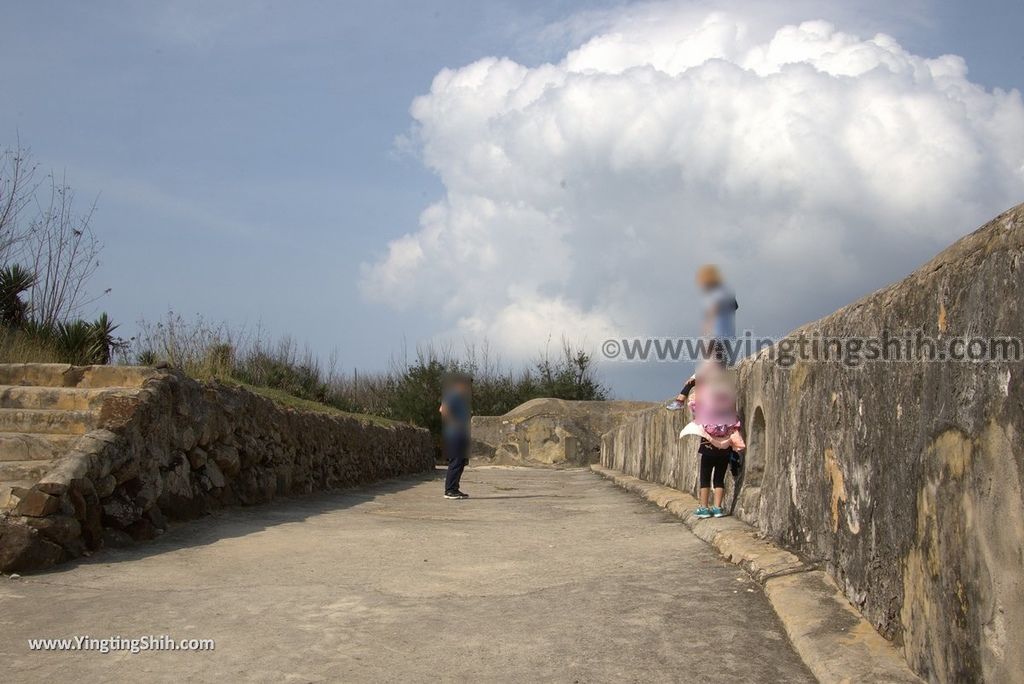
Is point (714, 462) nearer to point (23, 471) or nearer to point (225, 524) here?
point (225, 524)

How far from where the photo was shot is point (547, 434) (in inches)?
922

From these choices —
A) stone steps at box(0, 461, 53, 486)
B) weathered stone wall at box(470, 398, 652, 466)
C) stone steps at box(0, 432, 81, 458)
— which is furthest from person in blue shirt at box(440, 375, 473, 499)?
weathered stone wall at box(470, 398, 652, 466)

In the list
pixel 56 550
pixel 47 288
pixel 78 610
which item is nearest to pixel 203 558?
pixel 56 550

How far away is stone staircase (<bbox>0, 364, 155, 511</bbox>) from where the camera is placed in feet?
17.8

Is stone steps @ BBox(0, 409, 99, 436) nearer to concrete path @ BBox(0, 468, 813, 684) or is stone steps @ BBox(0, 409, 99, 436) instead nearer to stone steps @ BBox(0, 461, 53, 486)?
stone steps @ BBox(0, 461, 53, 486)

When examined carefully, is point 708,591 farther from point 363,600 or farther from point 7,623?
point 7,623

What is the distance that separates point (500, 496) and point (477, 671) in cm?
729

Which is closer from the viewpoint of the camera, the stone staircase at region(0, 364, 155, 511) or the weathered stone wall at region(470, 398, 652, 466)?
the stone staircase at region(0, 364, 155, 511)

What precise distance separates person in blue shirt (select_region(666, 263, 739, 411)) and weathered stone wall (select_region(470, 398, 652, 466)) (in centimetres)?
1696

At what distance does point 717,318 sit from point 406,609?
3098 millimetres

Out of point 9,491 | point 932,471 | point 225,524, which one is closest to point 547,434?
point 225,524

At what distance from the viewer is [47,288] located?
33.4ft

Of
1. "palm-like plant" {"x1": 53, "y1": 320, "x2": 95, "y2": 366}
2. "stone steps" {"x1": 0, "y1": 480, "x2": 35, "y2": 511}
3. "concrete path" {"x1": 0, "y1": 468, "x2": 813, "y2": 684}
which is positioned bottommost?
"concrete path" {"x1": 0, "y1": 468, "x2": 813, "y2": 684}

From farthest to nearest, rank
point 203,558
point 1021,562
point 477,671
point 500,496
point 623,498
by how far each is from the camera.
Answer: point 500,496, point 623,498, point 203,558, point 477,671, point 1021,562
